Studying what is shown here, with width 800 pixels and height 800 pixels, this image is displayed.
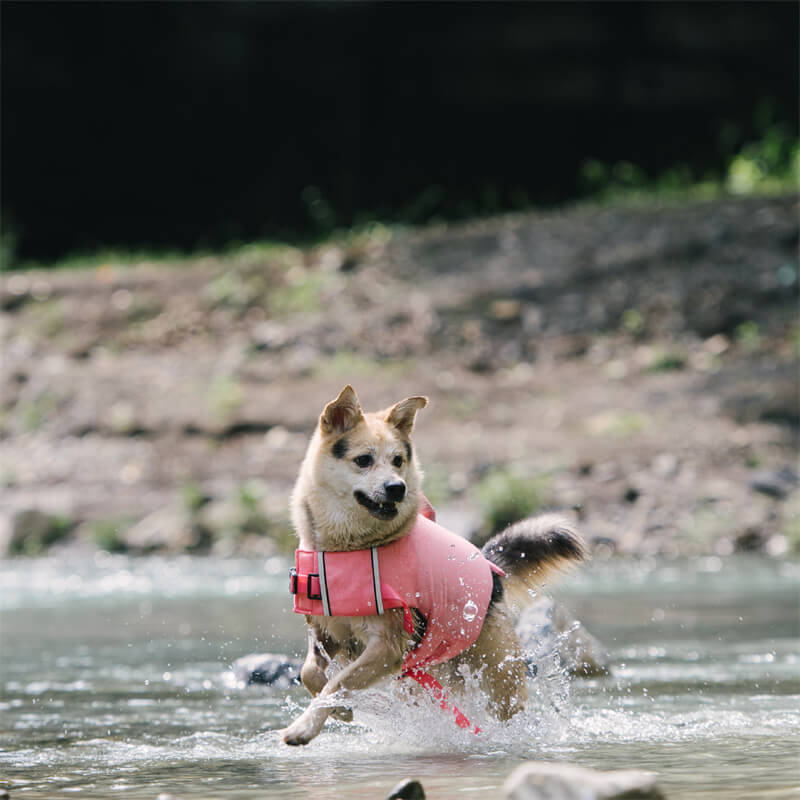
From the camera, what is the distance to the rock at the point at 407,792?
154 inches

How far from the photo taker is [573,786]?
3.42 metres

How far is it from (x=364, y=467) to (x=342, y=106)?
1689 centimetres

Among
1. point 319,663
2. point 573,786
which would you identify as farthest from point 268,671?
point 573,786

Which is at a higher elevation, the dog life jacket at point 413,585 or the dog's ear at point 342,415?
the dog's ear at point 342,415

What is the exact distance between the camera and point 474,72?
20953 millimetres

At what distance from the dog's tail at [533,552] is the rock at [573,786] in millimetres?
2012

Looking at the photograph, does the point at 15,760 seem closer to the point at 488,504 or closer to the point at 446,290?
the point at 488,504

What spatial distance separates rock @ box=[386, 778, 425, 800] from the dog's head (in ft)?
4.44

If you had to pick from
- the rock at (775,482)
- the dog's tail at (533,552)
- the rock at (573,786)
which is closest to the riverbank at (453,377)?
the rock at (775,482)

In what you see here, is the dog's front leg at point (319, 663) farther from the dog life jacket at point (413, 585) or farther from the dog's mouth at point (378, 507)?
the dog's mouth at point (378, 507)

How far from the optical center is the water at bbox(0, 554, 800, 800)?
176 inches

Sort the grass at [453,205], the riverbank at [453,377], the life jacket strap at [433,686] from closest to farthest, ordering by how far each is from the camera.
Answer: the life jacket strap at [433,686]
the riverbank at [453,377]
the grass at [453,205]

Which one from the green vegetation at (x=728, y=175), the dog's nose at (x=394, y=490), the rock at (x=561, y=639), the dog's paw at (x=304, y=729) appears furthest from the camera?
the green vegetation at (x=728, y=175)

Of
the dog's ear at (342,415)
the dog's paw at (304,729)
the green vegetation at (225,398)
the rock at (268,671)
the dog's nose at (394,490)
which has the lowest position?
the dog's paw at (304,729)
